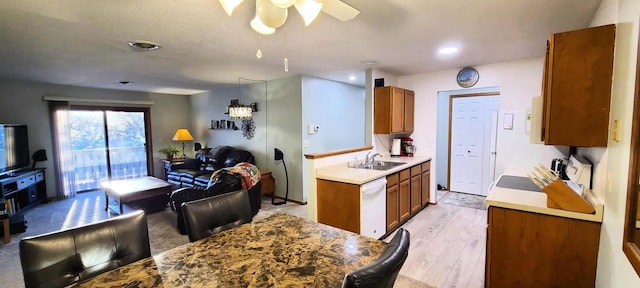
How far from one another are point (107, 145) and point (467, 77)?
733 centimetres

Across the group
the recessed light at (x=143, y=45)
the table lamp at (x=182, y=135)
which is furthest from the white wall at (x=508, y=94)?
the table lamp at (x=182, y=135)

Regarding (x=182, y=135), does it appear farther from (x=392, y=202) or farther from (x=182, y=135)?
(x=392, y=202)

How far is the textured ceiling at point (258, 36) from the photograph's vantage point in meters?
2.01

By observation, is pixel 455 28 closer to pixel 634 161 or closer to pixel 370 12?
pixel 370 12

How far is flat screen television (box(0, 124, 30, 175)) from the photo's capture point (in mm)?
4301

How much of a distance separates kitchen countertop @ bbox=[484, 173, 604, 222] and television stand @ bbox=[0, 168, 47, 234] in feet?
17.6

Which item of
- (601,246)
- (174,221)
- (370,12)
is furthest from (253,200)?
(601,246)

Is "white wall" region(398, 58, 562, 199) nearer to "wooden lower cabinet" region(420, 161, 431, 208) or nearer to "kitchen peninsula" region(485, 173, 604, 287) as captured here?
"wooden lower cabinet" region(420, 161, 431, 208)

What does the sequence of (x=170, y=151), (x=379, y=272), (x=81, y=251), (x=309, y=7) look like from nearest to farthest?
(x=379, y=272) < (x=81, y=251) < (x=309, y=7) < (x=170, y=151)

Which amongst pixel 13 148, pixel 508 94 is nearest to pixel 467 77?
pixel 508 94

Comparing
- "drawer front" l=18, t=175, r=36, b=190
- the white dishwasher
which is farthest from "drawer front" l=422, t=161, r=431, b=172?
"drawer front" l=18, t=175, r=36, b=190

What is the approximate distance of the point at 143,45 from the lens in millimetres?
2854

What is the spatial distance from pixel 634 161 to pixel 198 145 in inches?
299

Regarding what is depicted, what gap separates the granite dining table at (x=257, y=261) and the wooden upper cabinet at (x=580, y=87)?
1.41 m
